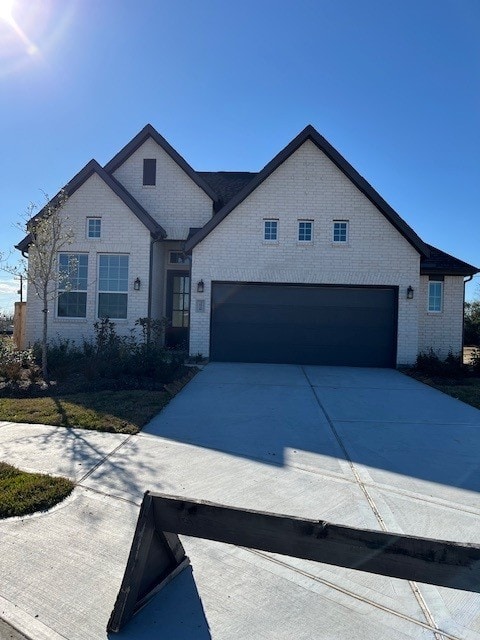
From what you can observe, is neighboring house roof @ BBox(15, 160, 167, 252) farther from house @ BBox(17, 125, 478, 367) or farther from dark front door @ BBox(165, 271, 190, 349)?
dark front door @ BBox(165, 271, 190, 349)

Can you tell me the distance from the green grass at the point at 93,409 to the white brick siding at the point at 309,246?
224 inches

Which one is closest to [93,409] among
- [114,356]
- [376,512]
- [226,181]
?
[114,356]

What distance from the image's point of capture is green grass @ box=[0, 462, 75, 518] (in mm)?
3684

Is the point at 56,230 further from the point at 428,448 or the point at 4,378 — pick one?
the point at 428,448

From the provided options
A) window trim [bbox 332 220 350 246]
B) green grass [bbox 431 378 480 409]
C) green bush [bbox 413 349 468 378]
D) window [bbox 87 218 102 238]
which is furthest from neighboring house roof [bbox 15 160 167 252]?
green grass [bbox 431 378 480 409]

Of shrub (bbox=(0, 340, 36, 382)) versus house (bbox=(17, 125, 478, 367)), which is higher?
house (bbox=(17, 125, 478, 367))

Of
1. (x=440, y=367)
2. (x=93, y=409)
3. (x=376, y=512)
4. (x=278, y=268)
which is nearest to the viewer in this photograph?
(x=376, y=512)

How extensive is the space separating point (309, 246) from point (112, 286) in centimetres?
640

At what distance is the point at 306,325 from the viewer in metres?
13.5

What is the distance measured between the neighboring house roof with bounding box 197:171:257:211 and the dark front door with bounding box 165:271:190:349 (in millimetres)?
3151

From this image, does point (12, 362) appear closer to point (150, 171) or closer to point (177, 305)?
point (177, 305)

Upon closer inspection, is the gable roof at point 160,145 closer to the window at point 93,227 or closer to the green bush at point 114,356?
the window at point 93,227

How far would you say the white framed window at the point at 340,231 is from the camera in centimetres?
1352

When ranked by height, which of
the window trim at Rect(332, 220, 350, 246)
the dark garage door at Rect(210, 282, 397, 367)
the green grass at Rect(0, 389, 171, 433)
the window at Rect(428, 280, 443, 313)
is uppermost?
the window trim at Rect(332, 220, 350, 246)
